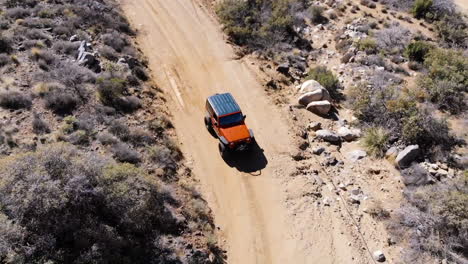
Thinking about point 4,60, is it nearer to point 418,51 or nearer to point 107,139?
point 107,139

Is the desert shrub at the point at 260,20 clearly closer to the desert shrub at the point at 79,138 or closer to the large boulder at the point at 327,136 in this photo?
the large boulder at the point at 327,136

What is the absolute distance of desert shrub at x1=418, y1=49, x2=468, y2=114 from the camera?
2078cm

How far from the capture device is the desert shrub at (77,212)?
36.0ft

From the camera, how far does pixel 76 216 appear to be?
1177 centimetres

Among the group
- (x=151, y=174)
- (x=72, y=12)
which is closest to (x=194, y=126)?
(x=151, y=174)

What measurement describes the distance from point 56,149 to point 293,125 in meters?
12.1

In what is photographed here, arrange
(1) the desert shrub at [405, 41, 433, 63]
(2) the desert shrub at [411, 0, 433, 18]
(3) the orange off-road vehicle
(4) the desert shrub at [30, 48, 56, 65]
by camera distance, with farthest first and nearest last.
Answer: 1. (2) the desert shrub at [411, 0, 433, 18]
2. (1) the desert shrub at [405, 41, 433, 63]
3. (4) the desert shrub at [30, 48, 56, 65]
4. (3) the orange off-road vehicle

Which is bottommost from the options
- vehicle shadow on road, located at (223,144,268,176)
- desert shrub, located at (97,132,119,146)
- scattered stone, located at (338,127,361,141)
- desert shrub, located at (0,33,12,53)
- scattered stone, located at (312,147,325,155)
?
scattered stone, located at (312,147,325,155)

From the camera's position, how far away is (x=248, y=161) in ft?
59.1

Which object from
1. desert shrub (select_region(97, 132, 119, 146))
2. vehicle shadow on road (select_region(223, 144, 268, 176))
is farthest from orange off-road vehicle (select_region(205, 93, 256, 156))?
desert shrub (select_region(97, 132, 119, 146))

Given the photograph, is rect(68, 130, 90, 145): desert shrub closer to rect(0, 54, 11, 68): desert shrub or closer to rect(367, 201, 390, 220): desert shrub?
rect(0, 54, 11, 68): desert shrub

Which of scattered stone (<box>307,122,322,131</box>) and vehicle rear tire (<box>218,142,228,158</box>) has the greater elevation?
vehicle rear tire (<box>218,142,228,158</box>)

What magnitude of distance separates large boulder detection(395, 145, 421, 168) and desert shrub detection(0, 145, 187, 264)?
34.5 feet

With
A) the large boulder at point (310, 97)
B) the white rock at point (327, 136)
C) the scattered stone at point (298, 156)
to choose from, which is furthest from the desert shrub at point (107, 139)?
the large boulder at point (310, 97)
